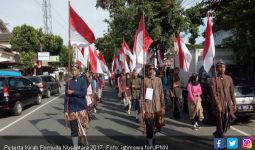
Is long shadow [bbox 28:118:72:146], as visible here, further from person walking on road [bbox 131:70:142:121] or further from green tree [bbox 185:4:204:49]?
green tree [bbox 185:4:204:49]

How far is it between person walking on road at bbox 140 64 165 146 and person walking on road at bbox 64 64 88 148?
1297 mm

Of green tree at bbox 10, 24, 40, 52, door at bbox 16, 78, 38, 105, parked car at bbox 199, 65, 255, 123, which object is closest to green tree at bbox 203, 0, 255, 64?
parked car at bbox 199, 65, 255, 123

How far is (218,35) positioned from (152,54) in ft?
17.8

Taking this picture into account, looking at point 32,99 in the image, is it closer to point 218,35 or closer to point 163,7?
point 163,7

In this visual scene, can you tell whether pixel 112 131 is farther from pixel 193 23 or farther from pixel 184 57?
pixel 193 23

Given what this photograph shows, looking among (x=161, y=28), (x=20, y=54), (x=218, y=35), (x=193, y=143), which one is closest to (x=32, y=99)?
(x=161, y=28)

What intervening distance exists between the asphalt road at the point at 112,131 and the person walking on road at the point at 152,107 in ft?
2.44

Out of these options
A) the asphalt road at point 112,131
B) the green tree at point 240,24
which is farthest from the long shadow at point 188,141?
the green tree at point 240,24

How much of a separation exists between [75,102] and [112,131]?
2912mm

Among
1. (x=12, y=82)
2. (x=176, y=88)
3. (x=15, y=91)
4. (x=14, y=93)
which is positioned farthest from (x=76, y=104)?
(x=12, y=82)

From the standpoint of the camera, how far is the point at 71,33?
865 cm

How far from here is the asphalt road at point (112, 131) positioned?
29.4 ft

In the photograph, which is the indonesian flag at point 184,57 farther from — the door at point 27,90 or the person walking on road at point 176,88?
the door at point 27,90

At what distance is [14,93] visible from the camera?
47.8 feet
